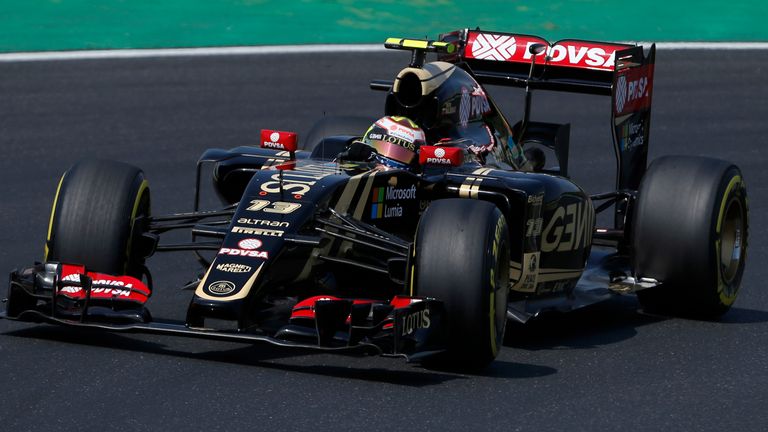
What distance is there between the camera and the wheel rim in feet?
29.5

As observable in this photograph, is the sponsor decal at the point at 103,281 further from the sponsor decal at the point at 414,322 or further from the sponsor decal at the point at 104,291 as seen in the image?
the sponsor decal at the point at 414,322

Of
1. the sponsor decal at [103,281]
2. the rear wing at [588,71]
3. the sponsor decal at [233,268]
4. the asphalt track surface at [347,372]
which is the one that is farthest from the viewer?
the rear wing at [588,71]

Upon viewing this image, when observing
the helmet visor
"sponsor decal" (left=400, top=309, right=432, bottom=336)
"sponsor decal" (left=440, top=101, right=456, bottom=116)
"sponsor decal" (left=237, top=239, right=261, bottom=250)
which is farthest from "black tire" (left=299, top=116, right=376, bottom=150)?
"sponsor decal" (left=400, top=309, right=432, bottom=336)

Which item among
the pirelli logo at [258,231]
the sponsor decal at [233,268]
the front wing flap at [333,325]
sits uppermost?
the pirelli logo at [258,231]

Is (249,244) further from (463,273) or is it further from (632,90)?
(632,90)

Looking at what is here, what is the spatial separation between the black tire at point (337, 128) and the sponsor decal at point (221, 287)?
10.9 feet

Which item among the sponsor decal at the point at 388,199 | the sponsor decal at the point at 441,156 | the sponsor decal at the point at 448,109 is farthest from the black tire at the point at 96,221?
the sponsor decal at the point at 448,109

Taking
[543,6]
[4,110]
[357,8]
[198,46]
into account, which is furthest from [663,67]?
[4,110]

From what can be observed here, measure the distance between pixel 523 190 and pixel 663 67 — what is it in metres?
12.1

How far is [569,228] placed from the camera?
27.9 ft

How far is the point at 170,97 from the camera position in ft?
55.1

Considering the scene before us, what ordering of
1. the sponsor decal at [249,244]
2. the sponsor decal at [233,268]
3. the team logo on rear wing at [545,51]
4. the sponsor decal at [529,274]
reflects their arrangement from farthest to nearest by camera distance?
the team logo on rear wing at [545,51], the sponsor decal at [529,274], the sponsor decal at [249,244], the sponsor decal at [233,268]

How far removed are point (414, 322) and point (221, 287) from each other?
963 mm

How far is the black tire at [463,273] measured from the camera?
6879 mm
